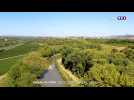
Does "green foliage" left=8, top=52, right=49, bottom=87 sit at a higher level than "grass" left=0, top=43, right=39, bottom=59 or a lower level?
lower

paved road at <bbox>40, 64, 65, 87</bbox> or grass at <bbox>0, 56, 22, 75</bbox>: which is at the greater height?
grass at <bbox>0, 56, 22, 75</bbox>

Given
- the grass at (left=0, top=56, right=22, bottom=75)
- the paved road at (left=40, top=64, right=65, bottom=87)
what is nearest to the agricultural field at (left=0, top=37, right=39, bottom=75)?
the grass at (left=0, top=56, right=22, bottom=75)

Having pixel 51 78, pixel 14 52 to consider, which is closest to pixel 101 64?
pixel 51 78

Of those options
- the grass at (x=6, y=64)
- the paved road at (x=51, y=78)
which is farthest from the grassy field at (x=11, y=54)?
the paved road at (x=51, y=78)

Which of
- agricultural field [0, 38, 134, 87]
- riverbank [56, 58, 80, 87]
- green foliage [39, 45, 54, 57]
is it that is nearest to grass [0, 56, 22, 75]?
agricultural field [0, 38, 134, 87]

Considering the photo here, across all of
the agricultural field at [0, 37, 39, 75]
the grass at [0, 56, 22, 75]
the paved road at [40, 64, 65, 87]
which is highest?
the agricultural field at [0, 37, 39, 75]

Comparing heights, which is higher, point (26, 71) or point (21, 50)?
point (21, 50)

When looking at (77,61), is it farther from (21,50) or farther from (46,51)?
(21,50)

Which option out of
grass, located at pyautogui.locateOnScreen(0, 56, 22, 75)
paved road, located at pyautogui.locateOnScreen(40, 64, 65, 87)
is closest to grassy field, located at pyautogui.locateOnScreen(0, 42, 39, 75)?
grass, located at pyautogui.locateOnScreen(0, 56, 22, 75)

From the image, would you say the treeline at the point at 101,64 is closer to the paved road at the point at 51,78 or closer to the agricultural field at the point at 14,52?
the paved road at the point at 51,78

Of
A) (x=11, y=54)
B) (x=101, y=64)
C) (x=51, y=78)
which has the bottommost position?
(x=51, y=78)

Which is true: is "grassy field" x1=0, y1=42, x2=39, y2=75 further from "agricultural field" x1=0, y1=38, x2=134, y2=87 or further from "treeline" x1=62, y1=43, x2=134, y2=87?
"treeline" x1=62, y1=43, x2=134, y2=87

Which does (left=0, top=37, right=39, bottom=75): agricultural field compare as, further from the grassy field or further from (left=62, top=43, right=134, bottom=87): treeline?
(left=62, top=43, right=134, bottom=87): treeline
